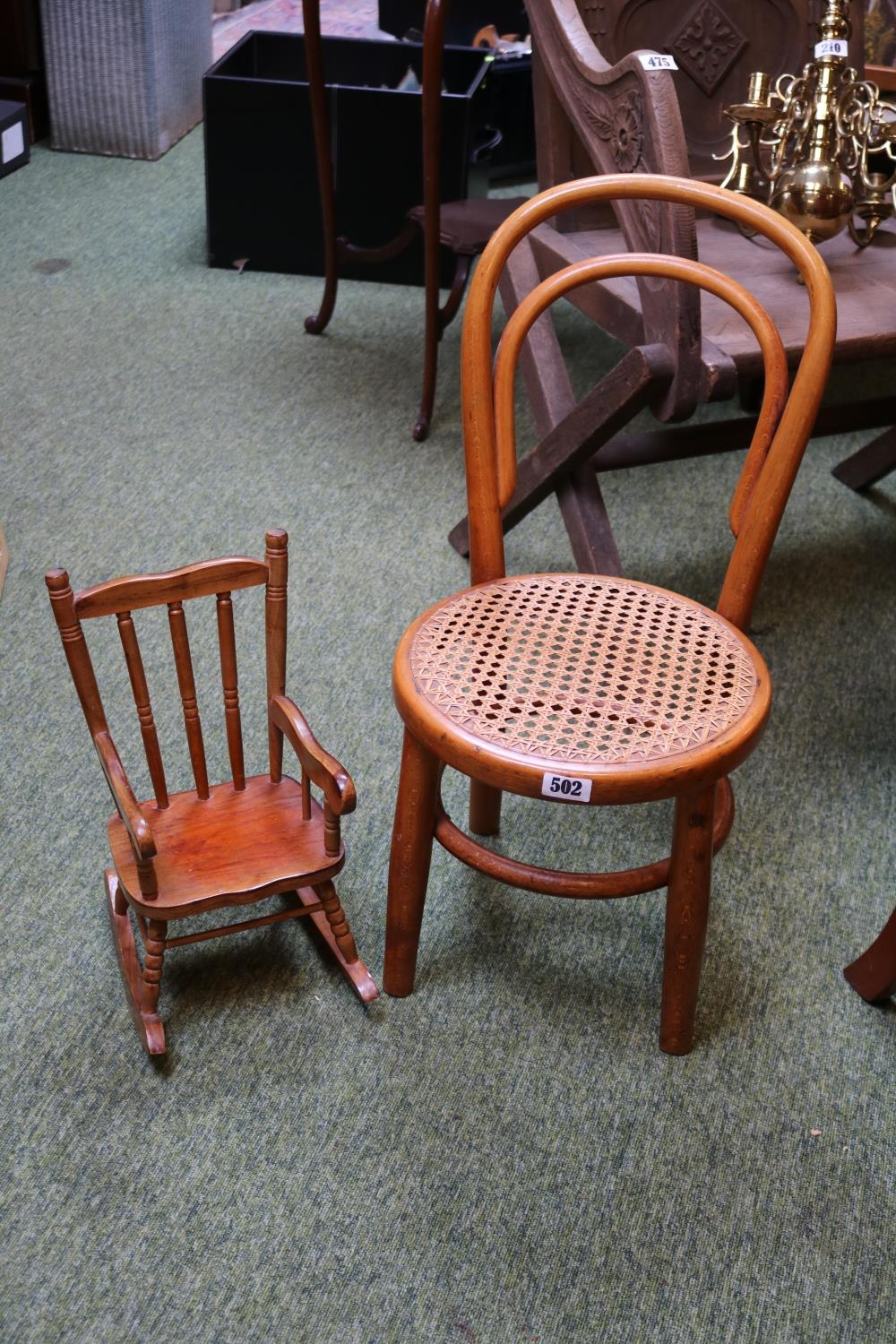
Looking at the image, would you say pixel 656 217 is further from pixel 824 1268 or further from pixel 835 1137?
pixel 824 1268

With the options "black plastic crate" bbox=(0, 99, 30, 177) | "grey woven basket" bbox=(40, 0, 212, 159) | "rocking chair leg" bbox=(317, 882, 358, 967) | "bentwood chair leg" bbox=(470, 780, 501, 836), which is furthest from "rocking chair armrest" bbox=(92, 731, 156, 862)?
"grey woven basket" bbox=(40, 0, 212, 159)

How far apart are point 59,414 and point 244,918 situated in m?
1.54

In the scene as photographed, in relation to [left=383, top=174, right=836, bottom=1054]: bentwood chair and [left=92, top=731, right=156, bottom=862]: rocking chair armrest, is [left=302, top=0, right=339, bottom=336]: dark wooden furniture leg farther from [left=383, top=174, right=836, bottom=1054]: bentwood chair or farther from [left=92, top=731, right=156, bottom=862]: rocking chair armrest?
[left=92, top=731, right=156, bottom=862]: rocking chair armrest

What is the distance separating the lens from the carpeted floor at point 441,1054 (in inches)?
49.6

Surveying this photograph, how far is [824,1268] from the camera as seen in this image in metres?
1.29

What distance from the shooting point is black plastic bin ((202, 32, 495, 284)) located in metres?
3.17

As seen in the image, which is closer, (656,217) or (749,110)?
(656,217)

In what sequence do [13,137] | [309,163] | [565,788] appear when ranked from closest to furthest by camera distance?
[565,788]
[309,163]
[13,137]

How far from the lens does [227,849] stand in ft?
4.83

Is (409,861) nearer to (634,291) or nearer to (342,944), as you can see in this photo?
(342,944)

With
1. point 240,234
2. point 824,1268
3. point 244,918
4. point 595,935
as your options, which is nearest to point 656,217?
point 595,935

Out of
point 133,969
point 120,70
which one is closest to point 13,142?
point 120,70

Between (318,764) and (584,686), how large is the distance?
0.98 feet

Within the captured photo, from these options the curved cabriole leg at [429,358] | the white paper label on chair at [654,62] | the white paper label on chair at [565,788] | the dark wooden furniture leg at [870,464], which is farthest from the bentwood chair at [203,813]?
the dark wooden furniture leg at [870,464]
